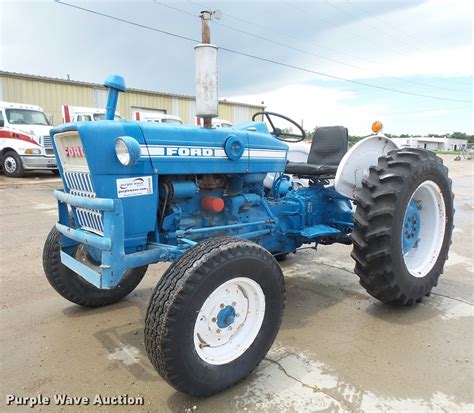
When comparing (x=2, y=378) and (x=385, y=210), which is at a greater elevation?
(x=385, y=210)

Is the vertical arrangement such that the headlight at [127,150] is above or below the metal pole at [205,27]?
below

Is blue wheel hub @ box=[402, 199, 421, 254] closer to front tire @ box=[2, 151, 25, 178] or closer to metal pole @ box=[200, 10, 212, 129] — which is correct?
metal pole @ box=[200, 10, 212, 129]

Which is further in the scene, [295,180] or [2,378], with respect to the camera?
[295,180]

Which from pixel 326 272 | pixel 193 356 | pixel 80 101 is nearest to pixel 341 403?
pixel 193 356

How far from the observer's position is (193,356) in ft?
6.97

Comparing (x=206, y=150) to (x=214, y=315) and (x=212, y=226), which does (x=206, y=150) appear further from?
(x=214, y=315)

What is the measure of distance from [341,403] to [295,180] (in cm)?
304

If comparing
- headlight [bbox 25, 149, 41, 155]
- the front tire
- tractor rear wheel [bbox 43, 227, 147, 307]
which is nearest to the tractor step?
tractor rear wheel [bbox 43, 227, 147, 307]

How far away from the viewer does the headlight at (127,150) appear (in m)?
2.22

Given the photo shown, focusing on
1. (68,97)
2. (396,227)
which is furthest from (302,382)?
(68,97)

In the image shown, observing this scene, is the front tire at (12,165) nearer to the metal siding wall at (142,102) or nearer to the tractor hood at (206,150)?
the metal siding wall at (142,102)

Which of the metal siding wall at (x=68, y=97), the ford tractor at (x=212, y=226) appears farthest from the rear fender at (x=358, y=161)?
the metal siding wall at (x=68, y=97)

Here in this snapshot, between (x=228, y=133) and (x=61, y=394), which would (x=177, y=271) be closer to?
(x=61, y=394)

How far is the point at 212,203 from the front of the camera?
9.52ft
